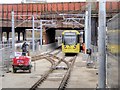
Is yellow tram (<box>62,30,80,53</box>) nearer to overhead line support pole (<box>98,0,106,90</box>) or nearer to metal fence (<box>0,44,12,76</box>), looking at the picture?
metal fence (<box>0,44,12,76</box>)

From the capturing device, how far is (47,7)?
6838cm

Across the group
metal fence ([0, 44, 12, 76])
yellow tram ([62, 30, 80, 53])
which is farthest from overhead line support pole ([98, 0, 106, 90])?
yellow tram ([62, 30, 80, 53])

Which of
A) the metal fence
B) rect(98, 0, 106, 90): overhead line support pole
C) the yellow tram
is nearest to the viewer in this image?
rect(98, 0, 106, 90): overhead line support pole

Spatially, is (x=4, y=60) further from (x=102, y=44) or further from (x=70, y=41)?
(x=70, y=41)

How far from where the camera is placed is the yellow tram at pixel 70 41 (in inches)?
2162

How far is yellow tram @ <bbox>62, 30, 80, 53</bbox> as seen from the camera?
54.9m

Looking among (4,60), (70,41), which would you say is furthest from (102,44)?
(70,41)

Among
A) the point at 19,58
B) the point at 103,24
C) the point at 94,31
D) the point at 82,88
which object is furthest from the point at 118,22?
the point at 94,31

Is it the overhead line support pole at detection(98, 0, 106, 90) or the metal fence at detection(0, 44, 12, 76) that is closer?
the overhead line support pole at detection(98, 0, 106, 90)

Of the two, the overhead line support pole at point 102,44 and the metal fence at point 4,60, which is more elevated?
the overhead line support pole at point 102,44

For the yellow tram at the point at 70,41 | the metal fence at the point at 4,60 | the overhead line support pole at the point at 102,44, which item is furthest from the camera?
the yellow tram at the point at 70,41

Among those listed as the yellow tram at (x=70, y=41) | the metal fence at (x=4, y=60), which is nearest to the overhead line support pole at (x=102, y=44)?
the metal fence at (x=4, y=60)

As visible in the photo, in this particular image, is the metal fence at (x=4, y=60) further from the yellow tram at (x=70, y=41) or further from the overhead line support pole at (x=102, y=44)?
the yellow tram at (x=70, y=41)

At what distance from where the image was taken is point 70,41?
2186 inches
